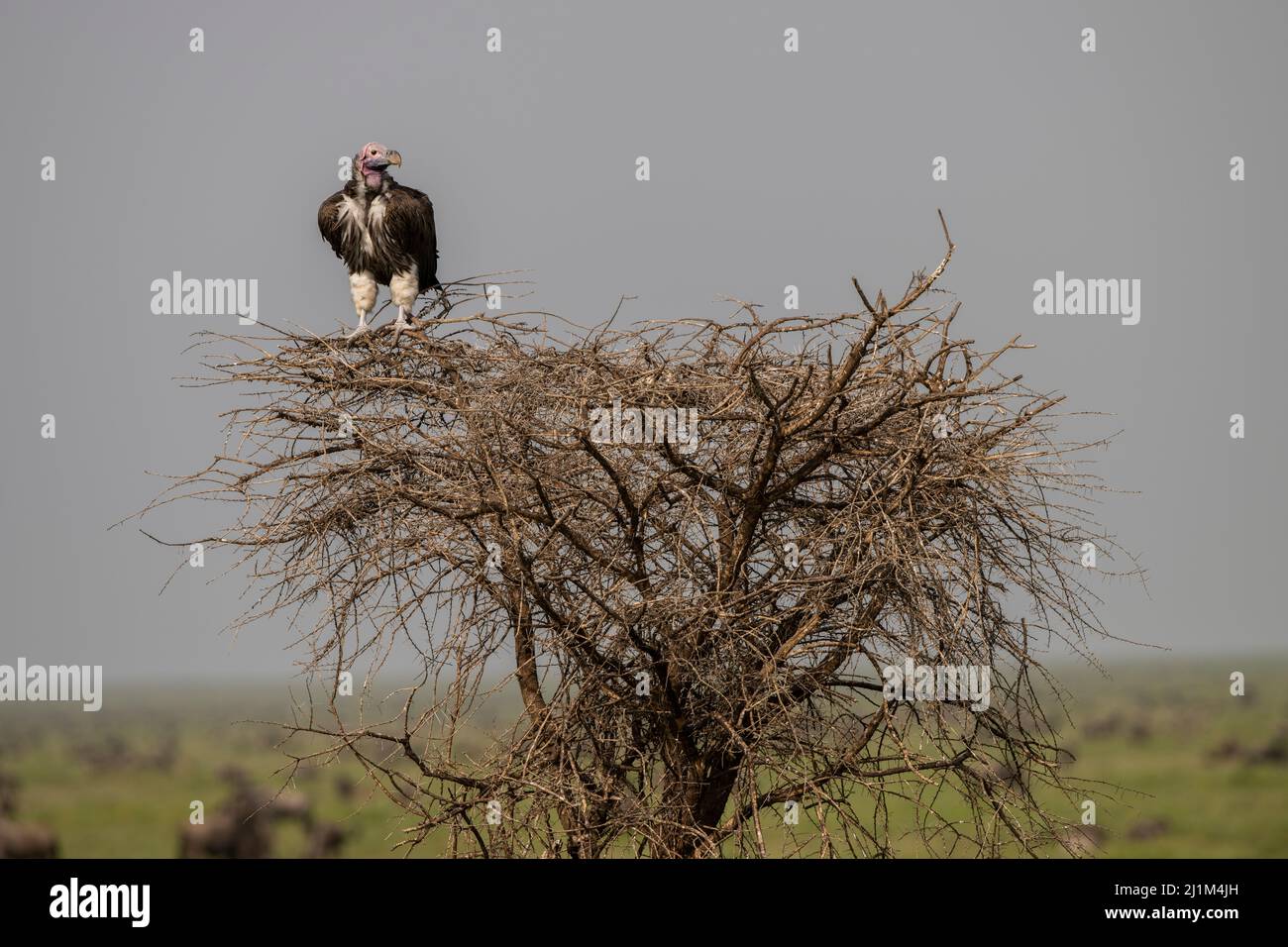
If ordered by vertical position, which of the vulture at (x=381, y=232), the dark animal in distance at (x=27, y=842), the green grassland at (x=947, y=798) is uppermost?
the vulture at (x=381, y=232)

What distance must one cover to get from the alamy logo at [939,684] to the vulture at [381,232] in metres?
4.69

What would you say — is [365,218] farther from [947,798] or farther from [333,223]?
[947,798]

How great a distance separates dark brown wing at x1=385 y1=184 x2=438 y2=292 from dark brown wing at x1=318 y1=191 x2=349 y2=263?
44cm

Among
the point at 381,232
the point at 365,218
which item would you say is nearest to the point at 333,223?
the point at 365,218

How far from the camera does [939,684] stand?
7.08m

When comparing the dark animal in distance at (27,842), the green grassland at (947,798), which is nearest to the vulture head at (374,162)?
the green grassland at (947,798)

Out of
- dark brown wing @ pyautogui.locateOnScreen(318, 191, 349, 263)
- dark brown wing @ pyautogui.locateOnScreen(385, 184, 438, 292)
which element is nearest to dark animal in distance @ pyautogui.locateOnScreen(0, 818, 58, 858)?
dark brown wing @ pyautogui.locateOnScreen(318, 191, 349, 263)

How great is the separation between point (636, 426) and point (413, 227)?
362cm

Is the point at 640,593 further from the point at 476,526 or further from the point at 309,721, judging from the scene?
the point at 309,721

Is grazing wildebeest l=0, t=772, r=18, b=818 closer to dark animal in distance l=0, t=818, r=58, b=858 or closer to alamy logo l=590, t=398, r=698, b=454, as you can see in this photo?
dark animal in distance l=0, t=818, r=58, b=858

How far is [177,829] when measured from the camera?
4528 cm

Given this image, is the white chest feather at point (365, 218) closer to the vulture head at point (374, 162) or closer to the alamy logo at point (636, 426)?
the vulture head at point (374, 162)

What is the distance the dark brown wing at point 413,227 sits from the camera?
10.3 m

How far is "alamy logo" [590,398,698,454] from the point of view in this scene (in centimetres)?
748
